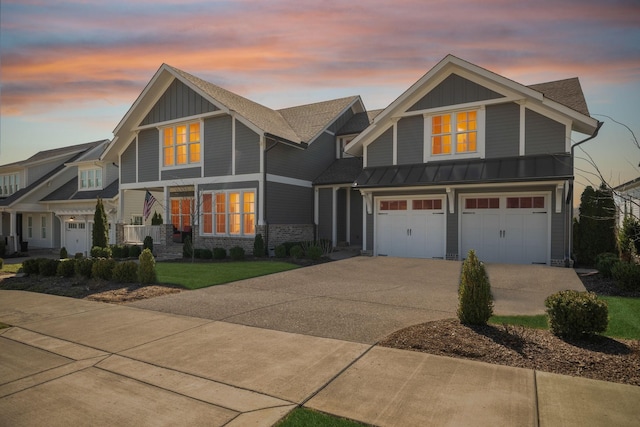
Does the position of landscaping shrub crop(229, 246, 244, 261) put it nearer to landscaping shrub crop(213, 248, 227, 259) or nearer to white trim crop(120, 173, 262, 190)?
landscaping shrub crop(213, 248, 227, 259)

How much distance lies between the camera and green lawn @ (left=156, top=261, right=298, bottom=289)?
11391mm

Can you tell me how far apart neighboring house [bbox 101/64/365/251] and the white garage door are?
606 centimetres

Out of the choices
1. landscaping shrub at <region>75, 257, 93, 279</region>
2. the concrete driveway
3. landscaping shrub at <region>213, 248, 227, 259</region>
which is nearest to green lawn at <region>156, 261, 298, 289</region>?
the concrete driveway

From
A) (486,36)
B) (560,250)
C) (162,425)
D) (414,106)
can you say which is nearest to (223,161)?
(414,106)

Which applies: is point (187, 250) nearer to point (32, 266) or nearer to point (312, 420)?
point (32, 266)

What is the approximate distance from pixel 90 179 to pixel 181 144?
12.2 m

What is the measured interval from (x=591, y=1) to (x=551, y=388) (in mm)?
6628

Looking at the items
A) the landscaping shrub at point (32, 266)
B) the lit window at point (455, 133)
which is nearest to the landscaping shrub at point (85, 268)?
the landscaping shrub at point (32, 266)

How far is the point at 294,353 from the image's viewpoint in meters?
5.41

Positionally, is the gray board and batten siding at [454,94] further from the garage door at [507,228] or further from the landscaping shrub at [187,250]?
the landscaping shrub at [187,250]

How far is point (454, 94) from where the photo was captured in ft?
52.3

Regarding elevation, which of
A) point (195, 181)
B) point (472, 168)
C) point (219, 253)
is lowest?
point (219, 253)

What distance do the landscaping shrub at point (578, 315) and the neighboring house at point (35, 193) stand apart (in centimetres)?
3258

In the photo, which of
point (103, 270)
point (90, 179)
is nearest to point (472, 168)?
point (103, 270)
